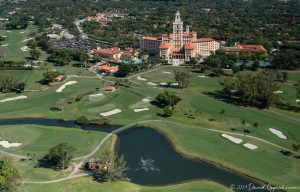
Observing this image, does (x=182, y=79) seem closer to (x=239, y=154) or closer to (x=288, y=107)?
(x=288, y=107)

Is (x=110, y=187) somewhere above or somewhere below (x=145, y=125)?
below

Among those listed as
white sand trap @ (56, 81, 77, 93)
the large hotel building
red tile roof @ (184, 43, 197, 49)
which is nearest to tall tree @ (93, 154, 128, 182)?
white sand trap @ (56, 81, 77, 93)

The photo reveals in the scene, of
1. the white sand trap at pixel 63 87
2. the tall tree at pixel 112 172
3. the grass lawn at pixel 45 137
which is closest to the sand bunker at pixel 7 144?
the grass lawn at pixel 45 137

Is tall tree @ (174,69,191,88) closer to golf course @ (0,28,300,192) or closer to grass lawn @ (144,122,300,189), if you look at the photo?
golf course @ (0,28,300,192)

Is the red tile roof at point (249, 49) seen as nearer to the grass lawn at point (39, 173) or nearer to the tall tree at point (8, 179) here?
the grass lawn at point (39, 173)

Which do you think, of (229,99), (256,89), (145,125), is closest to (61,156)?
(145,125)

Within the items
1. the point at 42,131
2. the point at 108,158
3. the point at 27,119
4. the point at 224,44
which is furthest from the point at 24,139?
the point at 224,44

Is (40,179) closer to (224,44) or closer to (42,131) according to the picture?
(42,131)
